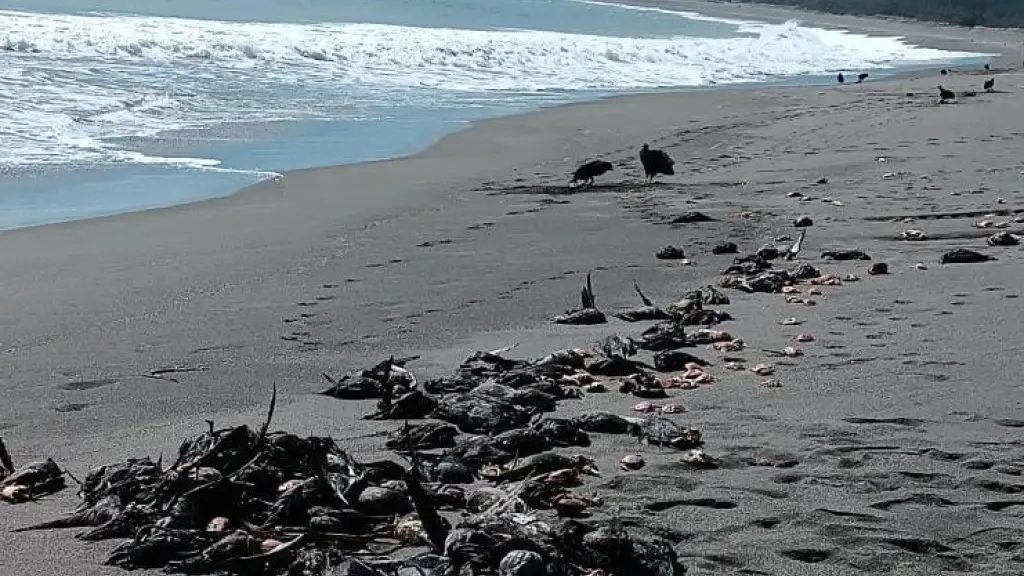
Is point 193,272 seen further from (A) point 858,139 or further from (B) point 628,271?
(A) point 858,139

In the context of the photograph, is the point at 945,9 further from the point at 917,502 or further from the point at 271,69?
the point at 917,502

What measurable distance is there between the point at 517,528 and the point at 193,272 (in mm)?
4556

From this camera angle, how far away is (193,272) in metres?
7.07

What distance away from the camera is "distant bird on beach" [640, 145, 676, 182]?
10.4 metres

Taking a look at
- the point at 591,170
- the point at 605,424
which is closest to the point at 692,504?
the point at 605,424

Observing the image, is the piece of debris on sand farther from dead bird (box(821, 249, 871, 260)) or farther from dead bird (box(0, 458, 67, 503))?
dead bird (box(0, 458, 67, 503))

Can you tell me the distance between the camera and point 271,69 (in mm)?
20969

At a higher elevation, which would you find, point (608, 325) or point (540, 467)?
point (540, 467)

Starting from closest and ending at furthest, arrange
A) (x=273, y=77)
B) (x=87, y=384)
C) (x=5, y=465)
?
(x=5, y=465), (x=87, y=384), (x=273, y=77)

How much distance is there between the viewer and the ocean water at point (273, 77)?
11062 millimetres

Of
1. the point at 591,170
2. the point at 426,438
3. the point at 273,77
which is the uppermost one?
the point at 426,438

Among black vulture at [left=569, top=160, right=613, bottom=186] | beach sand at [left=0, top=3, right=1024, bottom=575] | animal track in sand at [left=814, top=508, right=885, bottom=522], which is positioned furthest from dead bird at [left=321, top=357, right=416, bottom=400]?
black vulture at [left=569, top=160, right=613, bottom=186]

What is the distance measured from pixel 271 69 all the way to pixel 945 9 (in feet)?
149

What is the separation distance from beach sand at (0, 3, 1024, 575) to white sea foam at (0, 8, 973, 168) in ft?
11.7
